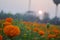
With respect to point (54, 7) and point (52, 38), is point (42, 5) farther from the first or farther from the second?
point (52, 38)

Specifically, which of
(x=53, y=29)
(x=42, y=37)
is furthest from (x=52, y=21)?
(x=42, y=37)

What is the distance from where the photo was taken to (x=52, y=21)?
2.93 feet

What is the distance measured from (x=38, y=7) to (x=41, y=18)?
0.23 feet

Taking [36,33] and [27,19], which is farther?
[27,19]

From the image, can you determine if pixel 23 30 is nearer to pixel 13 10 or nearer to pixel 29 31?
pixel 29 31

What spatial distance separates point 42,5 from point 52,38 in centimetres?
24

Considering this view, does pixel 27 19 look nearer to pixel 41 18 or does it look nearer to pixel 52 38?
pixel 41 18

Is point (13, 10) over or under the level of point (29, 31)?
over

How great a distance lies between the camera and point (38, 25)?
0.86m

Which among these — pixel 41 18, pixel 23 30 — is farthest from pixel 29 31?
pixel 41 18

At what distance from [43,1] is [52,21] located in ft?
0.45

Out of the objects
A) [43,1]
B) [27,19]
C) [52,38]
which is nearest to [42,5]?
[43,1]

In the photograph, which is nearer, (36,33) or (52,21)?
(36,33)

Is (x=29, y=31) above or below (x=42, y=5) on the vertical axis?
below
